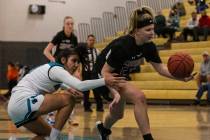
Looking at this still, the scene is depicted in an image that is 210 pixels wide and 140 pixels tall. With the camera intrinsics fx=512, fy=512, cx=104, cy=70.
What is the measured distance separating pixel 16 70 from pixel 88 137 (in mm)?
16712

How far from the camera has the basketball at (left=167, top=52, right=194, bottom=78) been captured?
5.96 meters

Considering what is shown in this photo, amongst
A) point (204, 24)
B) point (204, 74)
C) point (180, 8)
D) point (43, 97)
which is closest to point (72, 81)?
point (43, 97)

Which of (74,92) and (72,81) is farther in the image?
(74,92)

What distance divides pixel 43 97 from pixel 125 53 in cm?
107

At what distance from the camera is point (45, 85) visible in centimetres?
564

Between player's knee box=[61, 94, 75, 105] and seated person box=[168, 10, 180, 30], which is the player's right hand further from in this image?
seated person box=[168, 10, 180, 30]

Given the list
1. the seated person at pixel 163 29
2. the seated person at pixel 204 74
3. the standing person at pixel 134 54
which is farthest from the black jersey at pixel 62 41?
the seated person at pixel 163 29

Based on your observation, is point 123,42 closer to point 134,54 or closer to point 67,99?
point 134,54

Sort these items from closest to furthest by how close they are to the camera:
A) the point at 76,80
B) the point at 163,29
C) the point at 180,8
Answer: the point at 76,80 → the point at 163,29 → the point at 180,8

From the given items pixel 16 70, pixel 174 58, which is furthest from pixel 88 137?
pixel 16 70

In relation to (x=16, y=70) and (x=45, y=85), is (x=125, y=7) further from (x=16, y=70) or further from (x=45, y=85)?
(x=45, y=85)

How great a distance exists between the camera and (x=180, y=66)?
5.98 meters

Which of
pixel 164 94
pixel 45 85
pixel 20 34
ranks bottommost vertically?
pixel 164 94

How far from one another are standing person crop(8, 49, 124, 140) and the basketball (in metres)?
1.17
